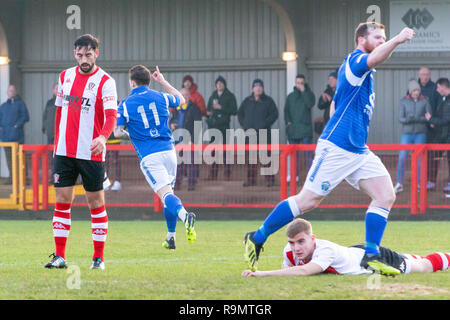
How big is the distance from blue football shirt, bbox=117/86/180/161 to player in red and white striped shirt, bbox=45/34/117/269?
1724 mm

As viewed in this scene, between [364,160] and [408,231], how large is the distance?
5330mm

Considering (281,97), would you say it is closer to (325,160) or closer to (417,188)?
(417,188)

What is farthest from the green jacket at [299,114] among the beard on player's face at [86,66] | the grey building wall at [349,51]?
the beard on player's face at [86,66]

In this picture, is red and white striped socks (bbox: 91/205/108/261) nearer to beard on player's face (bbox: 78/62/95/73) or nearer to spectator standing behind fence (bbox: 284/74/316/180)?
→ beard on player's face (bbox: 78/62/95/73)

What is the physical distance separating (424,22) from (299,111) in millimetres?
5032

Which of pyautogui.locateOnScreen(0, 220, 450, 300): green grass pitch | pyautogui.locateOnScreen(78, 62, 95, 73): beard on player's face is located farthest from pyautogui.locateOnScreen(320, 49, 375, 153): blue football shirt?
pyautogui.locateOnScreen(78, 62, 95, 73): beard on player's face

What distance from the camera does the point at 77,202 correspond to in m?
15.6

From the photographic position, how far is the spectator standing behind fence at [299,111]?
17.3 m

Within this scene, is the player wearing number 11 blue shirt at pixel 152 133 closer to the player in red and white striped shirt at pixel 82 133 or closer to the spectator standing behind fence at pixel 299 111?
the player in red and white striped shirt at pixel 82 133

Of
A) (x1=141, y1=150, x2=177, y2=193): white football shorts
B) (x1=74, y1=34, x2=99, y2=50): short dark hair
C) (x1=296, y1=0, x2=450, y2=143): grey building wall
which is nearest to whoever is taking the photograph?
(x1=74, y1=34, x2=99, y2=50): short dark hair

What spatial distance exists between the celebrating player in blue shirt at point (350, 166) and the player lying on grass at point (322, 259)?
4.2 inches

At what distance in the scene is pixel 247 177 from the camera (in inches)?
592

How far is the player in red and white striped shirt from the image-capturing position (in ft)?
25.6
